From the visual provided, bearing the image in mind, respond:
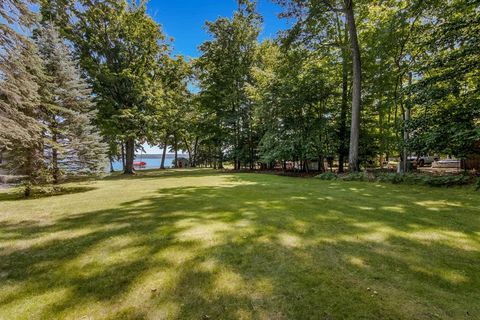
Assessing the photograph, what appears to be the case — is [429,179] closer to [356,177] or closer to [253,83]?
[356,177]

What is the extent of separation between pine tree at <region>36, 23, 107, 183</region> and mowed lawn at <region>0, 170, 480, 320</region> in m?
4.14

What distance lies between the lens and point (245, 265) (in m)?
2.57

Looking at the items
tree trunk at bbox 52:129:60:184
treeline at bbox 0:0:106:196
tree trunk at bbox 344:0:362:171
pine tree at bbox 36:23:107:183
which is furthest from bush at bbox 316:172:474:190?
tree trunk at bbox 52:129:60:184

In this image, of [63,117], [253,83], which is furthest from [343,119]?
[63,117]

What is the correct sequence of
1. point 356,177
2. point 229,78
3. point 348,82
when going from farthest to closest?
point 229,78 < point 348,82 < point 356,177

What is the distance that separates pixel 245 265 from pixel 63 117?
362 inches

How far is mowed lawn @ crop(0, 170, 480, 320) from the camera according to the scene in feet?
6.18

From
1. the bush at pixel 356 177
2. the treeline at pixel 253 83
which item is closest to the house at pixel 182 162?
the treeline at pixel 253 83

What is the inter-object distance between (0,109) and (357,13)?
55.1ft

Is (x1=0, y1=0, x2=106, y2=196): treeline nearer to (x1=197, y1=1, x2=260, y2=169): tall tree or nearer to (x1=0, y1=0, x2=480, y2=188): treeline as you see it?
(x1=0, y1=0, x2=480, y2=188): treeline

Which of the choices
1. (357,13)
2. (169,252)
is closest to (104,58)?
(357,13)

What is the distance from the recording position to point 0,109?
584 cm

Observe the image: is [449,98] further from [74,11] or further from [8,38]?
[74,11]

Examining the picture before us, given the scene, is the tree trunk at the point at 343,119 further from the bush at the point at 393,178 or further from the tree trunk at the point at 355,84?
the bush at the point at 393,178
